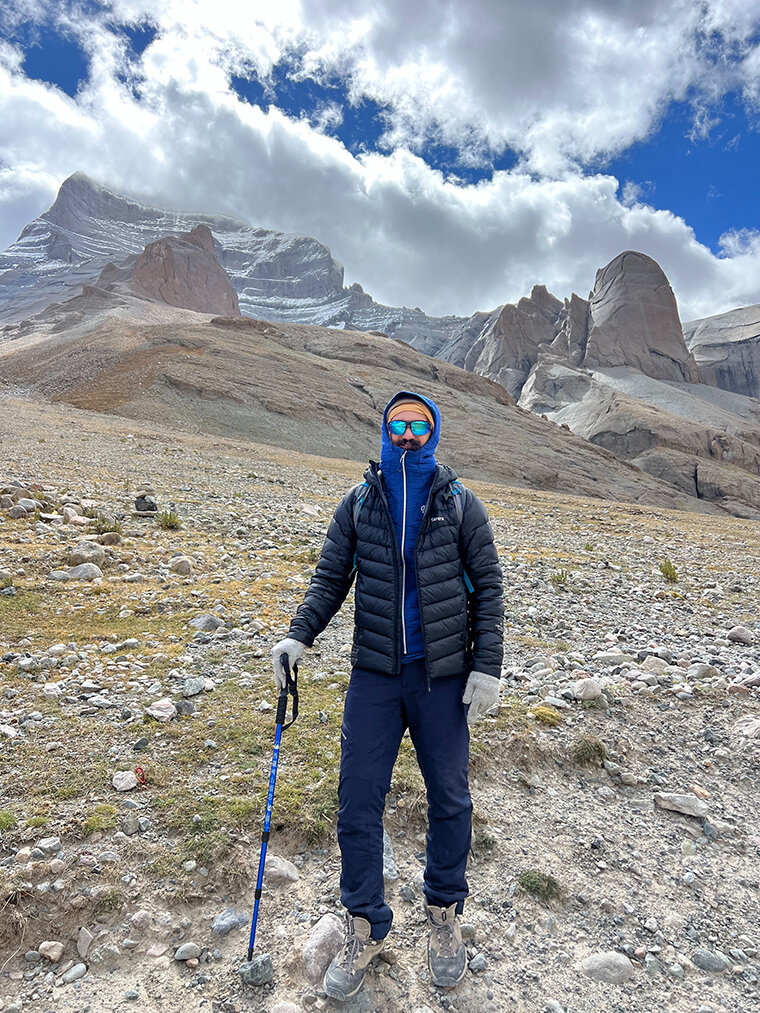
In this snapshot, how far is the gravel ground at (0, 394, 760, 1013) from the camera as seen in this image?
145 inches

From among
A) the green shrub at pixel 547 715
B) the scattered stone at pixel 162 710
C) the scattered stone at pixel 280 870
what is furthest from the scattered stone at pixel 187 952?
the green shrub at pixel 547 715

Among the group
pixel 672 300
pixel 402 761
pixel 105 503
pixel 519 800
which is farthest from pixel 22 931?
pixel 672 300

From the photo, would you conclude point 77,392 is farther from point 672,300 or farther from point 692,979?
point 672,300

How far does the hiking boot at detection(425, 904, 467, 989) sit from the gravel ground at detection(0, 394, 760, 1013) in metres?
0.09

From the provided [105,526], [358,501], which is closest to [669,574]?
[358,501]

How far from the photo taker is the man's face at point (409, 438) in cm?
422

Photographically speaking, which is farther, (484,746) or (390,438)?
(484,746)

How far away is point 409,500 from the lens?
4207mm

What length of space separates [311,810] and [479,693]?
1.99 m

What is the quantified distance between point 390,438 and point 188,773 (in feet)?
11.3

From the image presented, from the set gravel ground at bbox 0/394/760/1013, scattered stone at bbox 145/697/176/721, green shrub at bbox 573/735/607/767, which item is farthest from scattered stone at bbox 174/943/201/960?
green shrub at bbox 573/735/607/767

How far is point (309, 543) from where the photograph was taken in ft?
49.1

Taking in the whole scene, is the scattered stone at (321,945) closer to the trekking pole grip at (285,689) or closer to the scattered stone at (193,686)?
the trekking pole grip at (285,689)

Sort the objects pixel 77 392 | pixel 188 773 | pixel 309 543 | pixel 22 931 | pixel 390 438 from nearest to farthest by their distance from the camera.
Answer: pixel 22 931
pixel 390 438
pixel 188 773
pixel 309 543
pixel 77 392
